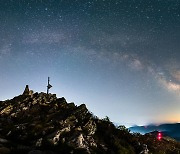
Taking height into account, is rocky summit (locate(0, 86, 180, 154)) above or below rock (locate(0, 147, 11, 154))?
above

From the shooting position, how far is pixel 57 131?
37.4 meters

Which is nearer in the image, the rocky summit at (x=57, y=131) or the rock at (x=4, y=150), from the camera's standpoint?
the rock at (x=4, y=150)

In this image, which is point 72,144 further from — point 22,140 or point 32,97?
point 32,97

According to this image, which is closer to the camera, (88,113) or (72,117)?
(72,117)

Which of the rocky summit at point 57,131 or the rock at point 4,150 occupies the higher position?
the rocky summit at point 57,131

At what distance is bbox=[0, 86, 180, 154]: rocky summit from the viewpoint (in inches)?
1359

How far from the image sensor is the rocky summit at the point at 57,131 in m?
34.5

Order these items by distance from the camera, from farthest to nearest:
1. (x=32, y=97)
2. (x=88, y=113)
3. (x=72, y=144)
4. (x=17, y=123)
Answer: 1. (x=32, y=97)
2. (x=88, y=113)
3. (x=17, y=123)
4. (x=72, y=144)

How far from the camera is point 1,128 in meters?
39.8

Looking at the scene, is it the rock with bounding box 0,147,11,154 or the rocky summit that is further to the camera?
the rocky summit

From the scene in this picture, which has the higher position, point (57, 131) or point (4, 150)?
point (57, 131)

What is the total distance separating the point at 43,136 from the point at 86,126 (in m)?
6.96

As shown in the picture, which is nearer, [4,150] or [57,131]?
[4,150]

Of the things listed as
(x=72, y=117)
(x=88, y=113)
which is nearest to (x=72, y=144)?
(x=72, y=117)
